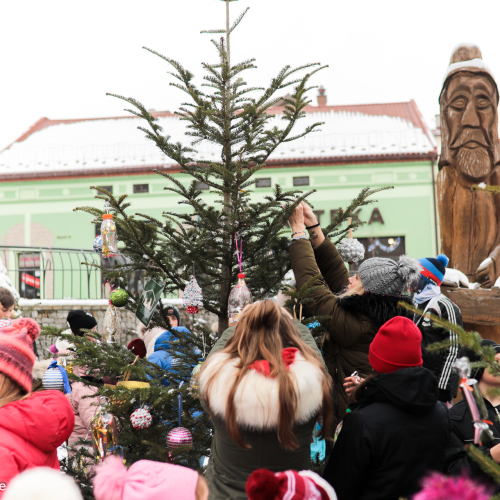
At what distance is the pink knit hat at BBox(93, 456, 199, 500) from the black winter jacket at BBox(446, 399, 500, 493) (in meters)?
1.17

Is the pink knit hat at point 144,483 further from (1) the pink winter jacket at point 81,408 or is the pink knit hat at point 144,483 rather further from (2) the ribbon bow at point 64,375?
(1) the pink winter jacket at point 81,408

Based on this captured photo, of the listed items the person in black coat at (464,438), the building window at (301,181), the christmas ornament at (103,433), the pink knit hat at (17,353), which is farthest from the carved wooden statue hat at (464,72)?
the building window at (301,181)

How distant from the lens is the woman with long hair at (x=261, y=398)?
6.42 feet

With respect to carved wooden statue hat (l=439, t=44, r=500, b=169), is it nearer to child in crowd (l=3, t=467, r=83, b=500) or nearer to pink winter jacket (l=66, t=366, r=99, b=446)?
pink winter jacket (l=66, t=366, r=99, b=446)

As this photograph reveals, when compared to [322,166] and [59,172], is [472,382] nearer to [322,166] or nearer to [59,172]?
[322,166]

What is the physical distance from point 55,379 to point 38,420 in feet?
3.50

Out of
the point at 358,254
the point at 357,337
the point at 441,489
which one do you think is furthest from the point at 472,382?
the point at 358,254

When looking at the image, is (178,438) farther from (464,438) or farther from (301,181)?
(301,181)

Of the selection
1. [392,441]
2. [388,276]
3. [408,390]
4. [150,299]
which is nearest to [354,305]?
[388,276]

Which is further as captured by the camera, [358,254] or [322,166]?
[322,166]

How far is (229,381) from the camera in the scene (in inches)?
79.0

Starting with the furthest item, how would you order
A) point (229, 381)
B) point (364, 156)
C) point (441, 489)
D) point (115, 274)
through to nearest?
point (364, 156) < point (115, 274) < point (229, 381) < point (441, 489)

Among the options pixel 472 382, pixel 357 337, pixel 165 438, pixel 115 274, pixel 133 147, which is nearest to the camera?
pixel 472 382

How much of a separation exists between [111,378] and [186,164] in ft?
5.26
